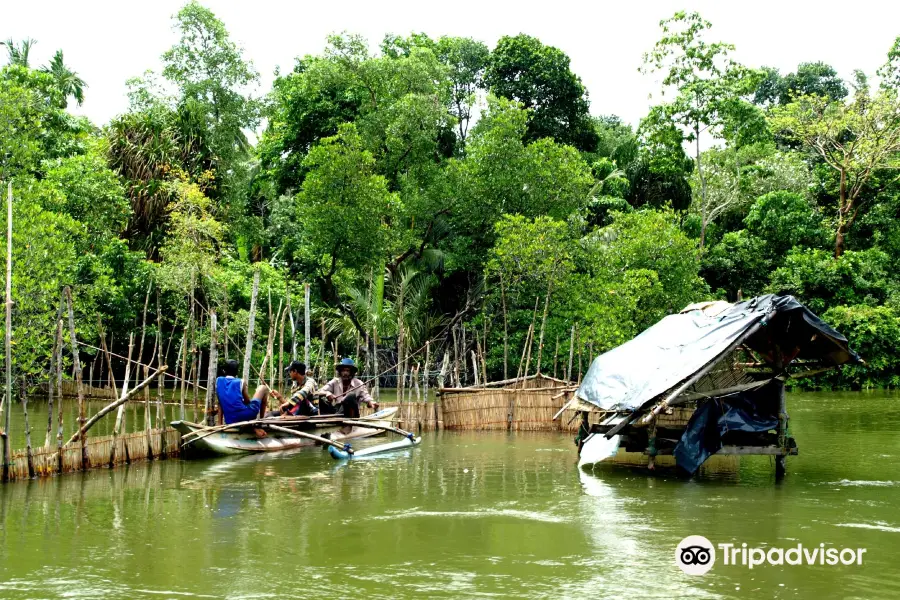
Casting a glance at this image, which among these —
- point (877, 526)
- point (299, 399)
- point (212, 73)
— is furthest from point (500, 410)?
point (212, 73)

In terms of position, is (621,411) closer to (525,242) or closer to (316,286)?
(525,242)

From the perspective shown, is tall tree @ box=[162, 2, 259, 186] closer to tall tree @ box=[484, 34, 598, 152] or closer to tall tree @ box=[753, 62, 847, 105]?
tall tree @ box=[484, 34, 598, 152]

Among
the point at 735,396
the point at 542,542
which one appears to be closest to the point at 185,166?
the point at 735,396

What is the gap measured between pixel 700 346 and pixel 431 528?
13.4 ft

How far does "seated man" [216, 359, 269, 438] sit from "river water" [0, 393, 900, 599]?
0.56m

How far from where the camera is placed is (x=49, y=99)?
65.3 ft

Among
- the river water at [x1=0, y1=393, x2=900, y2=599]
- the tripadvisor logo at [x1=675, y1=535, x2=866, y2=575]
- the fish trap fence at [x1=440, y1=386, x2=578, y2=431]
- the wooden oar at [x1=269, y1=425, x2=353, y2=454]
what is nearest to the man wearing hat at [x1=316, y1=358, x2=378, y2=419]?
the wooden oar at [x1=269, y1=425, x2=353, y2=454]

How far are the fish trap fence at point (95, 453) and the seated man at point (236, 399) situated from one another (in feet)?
2.39

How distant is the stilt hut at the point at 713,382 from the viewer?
9922 millimetres

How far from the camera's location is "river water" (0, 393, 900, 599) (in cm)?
609

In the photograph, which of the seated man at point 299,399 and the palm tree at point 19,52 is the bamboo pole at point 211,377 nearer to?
the seated man at point 299,399

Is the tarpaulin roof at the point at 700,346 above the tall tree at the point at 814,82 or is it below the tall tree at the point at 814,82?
below

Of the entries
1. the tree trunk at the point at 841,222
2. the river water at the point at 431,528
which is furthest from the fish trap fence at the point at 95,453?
the tree trunk at the point at 841,222

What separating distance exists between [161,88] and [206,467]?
55.4 ft
